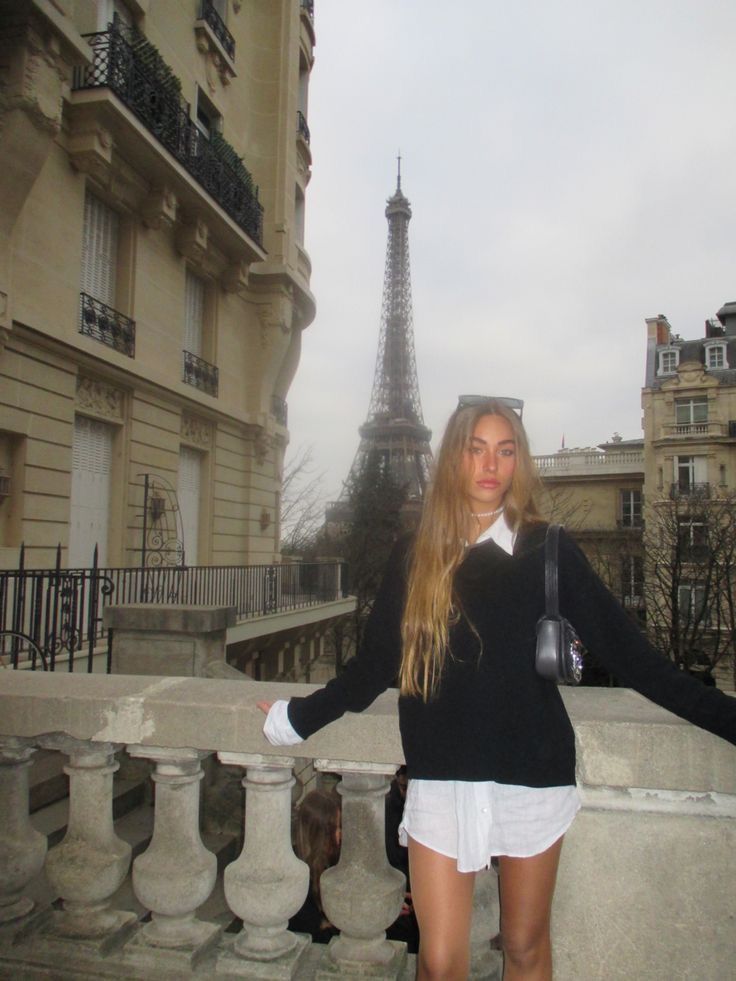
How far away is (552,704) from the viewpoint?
177 centimetres

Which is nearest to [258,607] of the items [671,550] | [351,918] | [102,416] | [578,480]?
[102,416]

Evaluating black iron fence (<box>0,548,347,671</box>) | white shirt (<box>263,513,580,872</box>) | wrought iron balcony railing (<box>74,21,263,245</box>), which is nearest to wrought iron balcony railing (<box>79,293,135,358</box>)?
wrought iron balcony railing (<box>74,21,263,245</box>)

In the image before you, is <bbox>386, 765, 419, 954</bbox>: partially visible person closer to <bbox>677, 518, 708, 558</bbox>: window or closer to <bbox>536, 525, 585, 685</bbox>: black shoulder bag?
→ <bbox>536, 525, 585, 685</bbox>: black shoulder bag

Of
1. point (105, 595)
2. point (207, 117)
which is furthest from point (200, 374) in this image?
point (105, 595)

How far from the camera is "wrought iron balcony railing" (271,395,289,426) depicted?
18281mm

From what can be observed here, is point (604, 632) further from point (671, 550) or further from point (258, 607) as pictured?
point (671, 550)

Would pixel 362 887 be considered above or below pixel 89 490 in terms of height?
below

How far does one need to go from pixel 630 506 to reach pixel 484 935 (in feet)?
127

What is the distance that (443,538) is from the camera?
190 centimetres

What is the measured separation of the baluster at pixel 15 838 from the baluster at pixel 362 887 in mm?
952

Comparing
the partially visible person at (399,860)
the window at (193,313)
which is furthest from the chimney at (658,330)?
the partially visible person at (399,860)

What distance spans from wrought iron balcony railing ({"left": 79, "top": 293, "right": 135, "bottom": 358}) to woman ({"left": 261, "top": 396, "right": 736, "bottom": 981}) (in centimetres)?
1084

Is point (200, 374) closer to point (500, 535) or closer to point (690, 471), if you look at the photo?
point (500, 535)

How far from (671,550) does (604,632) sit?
26.2m
